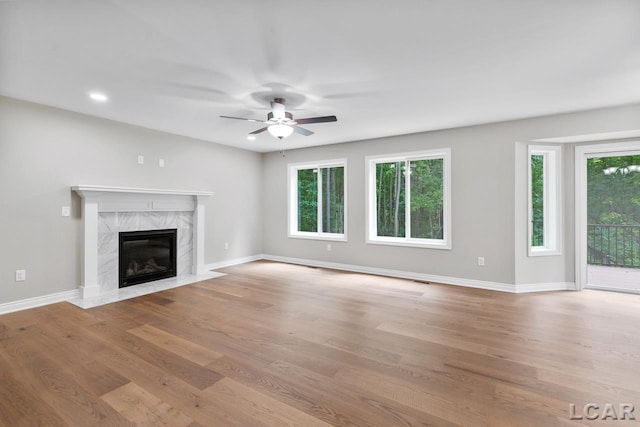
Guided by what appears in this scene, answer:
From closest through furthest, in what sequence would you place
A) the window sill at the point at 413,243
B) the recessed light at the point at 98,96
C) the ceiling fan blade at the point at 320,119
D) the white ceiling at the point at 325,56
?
the white ceiling at the point at 325,56 → the ceiling fan blade at the point at 320,119 → the recessed light at the point at 98,96 → the window sill at the point at 413,243

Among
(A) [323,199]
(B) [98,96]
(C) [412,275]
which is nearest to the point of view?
(B) [98,96]

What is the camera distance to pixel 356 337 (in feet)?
9.13

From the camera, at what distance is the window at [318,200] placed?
6.02m

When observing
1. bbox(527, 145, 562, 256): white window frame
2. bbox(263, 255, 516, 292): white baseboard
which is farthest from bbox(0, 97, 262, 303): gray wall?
bbox(527, 145, 562, 256): white window frame

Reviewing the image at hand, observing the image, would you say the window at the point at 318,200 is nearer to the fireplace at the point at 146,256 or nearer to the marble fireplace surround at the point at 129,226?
the marble fireplace surround at the point at 129,226

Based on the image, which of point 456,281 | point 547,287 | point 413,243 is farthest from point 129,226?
point 547,287

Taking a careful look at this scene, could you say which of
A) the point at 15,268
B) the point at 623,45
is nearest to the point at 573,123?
the point at 623,45

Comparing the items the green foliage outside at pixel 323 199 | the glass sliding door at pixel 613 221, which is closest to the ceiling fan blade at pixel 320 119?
the green foliage outside at pixel 323 199

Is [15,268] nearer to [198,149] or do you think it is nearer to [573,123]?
[198,149]

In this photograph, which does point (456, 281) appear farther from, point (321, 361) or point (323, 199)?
point (321, 361)

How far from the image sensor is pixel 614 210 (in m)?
4.25

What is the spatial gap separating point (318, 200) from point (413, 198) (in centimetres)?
204

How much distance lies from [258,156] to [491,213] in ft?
16.2
